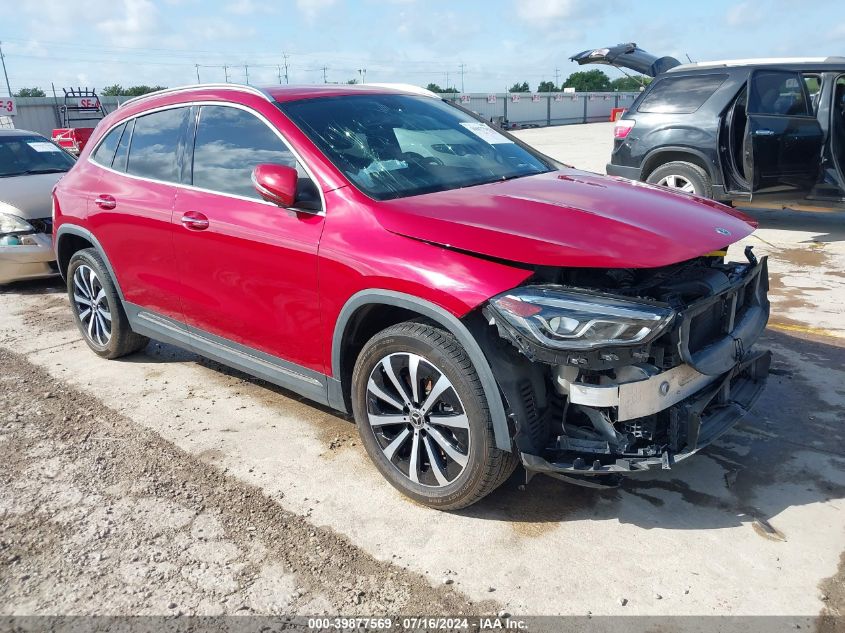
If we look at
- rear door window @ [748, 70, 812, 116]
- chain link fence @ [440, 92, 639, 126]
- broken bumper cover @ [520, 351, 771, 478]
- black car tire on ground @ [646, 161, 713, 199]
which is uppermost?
chain link fence @ [440, 92, 639, 126]

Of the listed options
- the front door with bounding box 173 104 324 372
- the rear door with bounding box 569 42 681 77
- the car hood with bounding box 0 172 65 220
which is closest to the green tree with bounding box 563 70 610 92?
the rear door with bounding box 569 42 681 77

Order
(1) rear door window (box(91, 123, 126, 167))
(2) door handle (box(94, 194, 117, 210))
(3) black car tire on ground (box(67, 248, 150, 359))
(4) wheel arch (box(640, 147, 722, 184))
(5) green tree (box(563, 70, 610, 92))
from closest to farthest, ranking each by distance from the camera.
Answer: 1. (2) door handle (box(94, 194, 117, 210))
2. (1) rear door window (box(91, 123, 126, 167))
3. (3) black car tire on ground (box(67, 248, 150, 359))
4. (4) wheel arch (box(640, 147, 722, 184))
5. (5) green tree (box(563, 70, 610, 92))

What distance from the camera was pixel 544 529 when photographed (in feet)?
9.83

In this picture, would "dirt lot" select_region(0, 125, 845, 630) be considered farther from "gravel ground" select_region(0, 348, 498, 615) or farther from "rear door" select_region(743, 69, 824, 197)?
"rear door" select_region(743, 69, 824, 197)

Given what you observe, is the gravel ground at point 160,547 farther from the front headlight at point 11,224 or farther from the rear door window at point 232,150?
the front headlight at point 11,224

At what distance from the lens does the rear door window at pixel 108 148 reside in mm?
4809

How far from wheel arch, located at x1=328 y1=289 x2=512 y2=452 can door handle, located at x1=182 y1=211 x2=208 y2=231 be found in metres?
1.11

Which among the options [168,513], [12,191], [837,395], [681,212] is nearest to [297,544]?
[168,513]

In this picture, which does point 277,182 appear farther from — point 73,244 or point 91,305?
point 73,244

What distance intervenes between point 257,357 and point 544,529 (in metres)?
1.80

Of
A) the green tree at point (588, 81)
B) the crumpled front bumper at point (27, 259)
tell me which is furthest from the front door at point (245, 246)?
the green tree at point (588, 81)

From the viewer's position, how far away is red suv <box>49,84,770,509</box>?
2.68 metres

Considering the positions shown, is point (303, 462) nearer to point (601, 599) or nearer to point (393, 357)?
point (393, 357)

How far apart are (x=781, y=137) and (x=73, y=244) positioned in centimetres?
730
